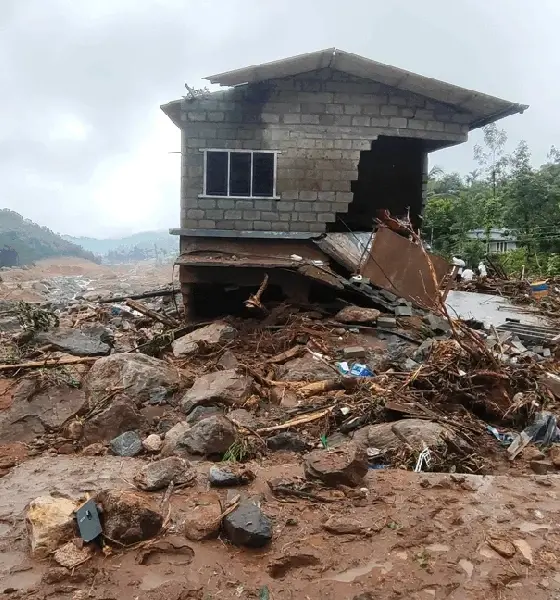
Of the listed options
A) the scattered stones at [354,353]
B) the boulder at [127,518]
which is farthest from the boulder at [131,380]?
the boulder at [127,518]

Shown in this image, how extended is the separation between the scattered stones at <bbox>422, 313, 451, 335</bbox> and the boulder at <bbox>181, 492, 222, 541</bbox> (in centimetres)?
501

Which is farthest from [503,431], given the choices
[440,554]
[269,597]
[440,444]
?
[269,597]

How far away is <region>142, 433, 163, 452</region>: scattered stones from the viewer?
15.3 feet

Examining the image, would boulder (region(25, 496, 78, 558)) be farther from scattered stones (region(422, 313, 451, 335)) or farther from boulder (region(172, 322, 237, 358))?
scattered stones (region(422, 313, 451, 335))

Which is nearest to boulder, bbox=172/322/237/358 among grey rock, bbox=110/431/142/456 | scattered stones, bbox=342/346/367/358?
scattered stones, bbox=342/346/367/358

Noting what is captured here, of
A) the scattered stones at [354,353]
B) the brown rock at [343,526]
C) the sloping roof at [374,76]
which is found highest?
the sloping roof at [374,76]

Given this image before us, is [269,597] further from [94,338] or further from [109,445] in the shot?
[94,338]

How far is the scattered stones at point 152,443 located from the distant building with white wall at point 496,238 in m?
17.6

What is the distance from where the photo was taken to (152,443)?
4.72 metres

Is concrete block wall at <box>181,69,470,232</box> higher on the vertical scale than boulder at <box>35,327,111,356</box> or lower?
higher

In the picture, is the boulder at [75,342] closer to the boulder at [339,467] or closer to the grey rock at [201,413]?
the grey rock at [201,413]

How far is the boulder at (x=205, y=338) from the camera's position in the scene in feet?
24.9

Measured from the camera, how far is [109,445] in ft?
15.8

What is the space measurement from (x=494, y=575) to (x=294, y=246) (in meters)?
6.91
